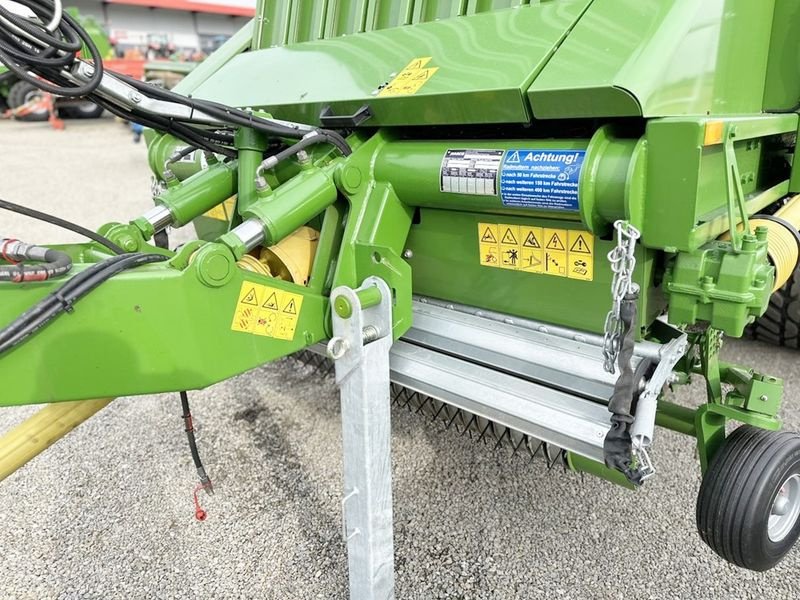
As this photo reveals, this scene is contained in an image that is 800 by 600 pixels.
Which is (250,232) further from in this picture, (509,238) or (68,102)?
(68,102)

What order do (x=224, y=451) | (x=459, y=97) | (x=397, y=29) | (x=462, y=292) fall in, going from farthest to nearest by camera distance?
(x=224, y=451) → (x=397, y=29) → (x=462, y=292) → (x=459, y=97)

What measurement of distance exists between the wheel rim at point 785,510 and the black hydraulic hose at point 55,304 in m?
1.71

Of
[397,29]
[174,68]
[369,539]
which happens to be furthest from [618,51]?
[174,68]

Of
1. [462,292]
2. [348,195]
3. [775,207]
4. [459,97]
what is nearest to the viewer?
[459,97]

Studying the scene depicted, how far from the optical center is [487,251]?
172 cm

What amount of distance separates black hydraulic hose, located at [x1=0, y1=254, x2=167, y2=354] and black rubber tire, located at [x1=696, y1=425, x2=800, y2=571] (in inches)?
59.1

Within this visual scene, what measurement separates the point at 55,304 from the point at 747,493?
1.60 metres

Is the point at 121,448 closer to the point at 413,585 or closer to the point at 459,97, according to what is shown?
the point at 413,585

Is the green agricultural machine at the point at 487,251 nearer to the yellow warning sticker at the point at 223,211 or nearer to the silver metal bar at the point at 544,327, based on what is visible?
the silver metal bar at the point at 544,327

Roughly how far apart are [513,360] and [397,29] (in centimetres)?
114

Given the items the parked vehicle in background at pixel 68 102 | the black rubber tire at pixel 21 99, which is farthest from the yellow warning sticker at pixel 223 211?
the black rubber tire at pixel 21 99

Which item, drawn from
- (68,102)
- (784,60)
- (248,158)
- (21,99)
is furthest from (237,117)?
(21,99)

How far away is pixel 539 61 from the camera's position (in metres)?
1.44

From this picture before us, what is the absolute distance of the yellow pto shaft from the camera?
4.06 feet
